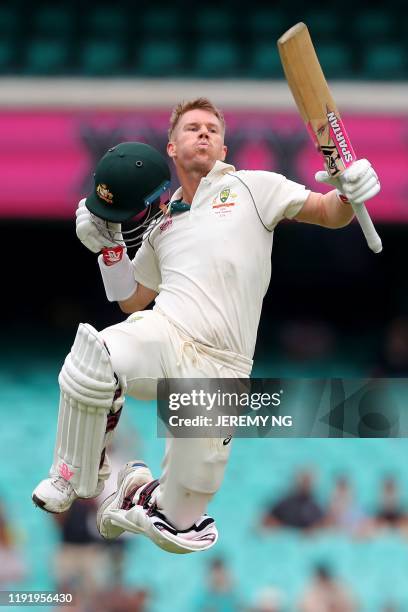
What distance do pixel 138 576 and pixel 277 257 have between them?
3133 mm

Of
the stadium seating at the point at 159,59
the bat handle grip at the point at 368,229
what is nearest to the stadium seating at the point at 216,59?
the stadium seating at the point at 159,59

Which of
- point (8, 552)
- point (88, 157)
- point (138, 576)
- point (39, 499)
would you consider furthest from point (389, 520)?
point (39, 499)

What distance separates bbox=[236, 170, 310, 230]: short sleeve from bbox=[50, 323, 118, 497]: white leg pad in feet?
2.46

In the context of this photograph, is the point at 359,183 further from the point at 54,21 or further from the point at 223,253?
the point at 54,21

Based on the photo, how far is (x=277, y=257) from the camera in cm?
1023

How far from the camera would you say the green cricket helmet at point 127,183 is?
430 cm

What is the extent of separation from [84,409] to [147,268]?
2.43 feet

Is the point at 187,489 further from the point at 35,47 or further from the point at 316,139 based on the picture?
the point at 35,47

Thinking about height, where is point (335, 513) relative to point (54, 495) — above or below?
below

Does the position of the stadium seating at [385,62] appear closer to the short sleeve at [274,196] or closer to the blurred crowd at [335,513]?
the blurred crowd at [335,513]

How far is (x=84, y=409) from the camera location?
420cm

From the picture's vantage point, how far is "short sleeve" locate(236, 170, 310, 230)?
4.40m

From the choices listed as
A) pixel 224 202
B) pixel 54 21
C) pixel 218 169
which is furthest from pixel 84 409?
pixel 54 21

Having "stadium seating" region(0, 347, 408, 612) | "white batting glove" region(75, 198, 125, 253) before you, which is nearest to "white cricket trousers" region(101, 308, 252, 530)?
"white batting glove" region(75, 198, 125, 253)
